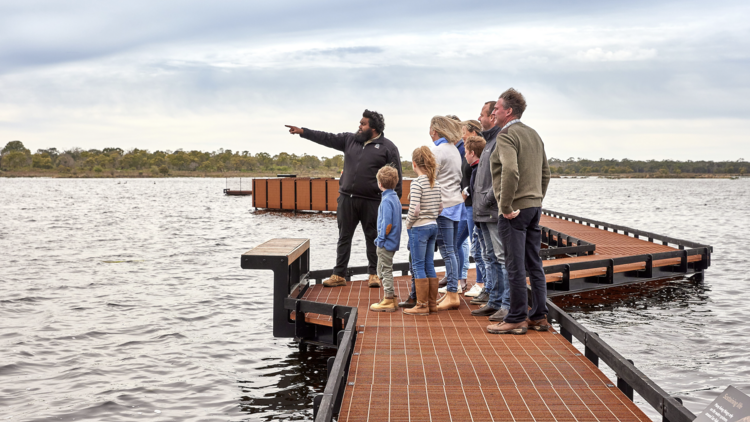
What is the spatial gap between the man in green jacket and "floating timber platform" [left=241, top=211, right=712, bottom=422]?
73cm

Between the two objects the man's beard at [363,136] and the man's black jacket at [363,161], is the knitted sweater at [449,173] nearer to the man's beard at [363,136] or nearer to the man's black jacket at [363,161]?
the man's black jacket at [363,161]

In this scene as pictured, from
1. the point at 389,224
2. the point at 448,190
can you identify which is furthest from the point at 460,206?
the point at 389,224

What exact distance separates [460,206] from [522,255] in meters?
1.38

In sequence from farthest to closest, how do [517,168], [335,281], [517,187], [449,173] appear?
1. [335,281]
2. [449,173]
3. [517,187]
4. [517,168]

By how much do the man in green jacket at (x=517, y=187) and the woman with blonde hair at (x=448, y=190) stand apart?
1.00 meters

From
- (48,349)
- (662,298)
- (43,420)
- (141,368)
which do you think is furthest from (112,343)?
(662,298)

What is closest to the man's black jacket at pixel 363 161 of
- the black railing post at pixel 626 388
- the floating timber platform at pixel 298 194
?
the black railing post at pixel 626 388

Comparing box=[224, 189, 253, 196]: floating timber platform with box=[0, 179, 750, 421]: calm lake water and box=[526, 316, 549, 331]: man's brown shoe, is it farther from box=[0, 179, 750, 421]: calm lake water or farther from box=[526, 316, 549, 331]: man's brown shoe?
box=[526, 316, 549, 331]: man's brown shoe

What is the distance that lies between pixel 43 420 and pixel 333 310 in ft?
Result: 10.7

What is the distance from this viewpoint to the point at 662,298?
13.5 metres

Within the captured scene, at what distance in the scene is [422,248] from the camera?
673 centimetres

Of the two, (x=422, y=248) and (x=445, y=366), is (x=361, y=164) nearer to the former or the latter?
(x=422, y=248)

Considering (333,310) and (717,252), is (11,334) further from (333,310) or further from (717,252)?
(717,252)

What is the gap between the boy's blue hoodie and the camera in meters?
6.86
